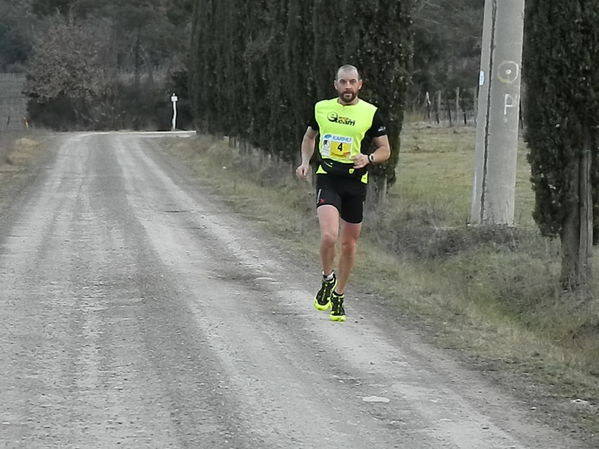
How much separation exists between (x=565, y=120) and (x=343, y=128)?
123 inches

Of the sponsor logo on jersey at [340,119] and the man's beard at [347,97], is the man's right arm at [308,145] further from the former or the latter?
the man's beard at [347,97]

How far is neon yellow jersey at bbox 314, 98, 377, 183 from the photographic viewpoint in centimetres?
852

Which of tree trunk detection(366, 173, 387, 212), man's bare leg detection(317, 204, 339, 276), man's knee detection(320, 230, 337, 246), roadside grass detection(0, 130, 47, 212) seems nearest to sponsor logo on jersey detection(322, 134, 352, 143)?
man's bare leg detection(317, 204, 339, 276)

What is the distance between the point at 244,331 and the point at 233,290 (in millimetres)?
1997

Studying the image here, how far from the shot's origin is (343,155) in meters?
8.59

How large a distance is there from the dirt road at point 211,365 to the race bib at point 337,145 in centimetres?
139

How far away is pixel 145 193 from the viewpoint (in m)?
22.6

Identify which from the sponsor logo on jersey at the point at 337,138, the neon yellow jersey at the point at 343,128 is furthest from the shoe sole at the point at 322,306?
the sponsor logo on jersey at the point at 337,138

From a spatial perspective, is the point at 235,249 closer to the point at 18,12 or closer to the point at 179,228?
the point at 179,228

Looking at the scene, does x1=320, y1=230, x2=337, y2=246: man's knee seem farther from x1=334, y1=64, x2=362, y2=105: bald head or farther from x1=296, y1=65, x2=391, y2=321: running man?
x1=334, y1=64, x2=362, y2=105: bald head

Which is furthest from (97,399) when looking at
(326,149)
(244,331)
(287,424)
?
(326,149)

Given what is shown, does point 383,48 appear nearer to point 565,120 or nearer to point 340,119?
point 565,120

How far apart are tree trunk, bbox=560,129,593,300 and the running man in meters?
2.95

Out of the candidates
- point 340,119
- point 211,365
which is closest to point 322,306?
point 340,119
